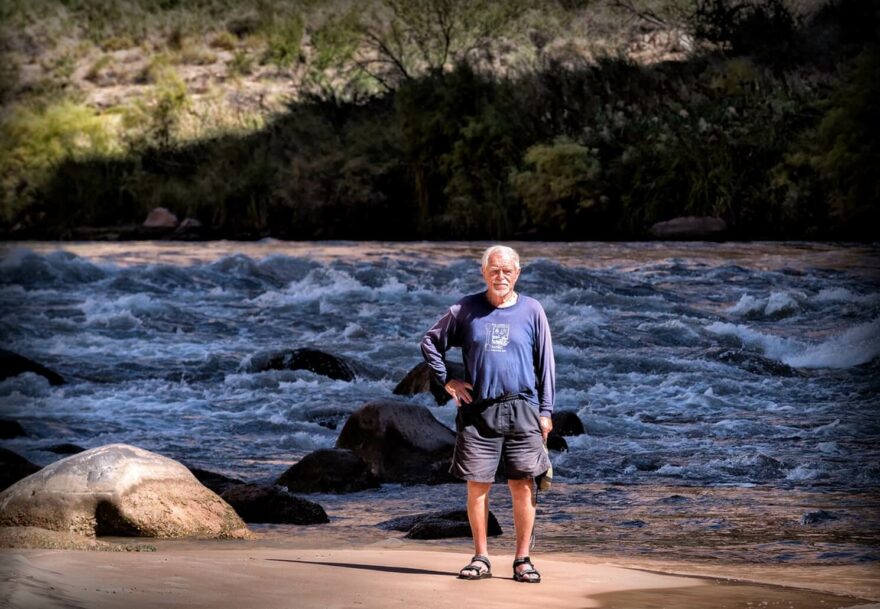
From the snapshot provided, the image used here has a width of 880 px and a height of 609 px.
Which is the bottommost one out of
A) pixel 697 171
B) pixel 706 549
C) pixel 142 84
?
pixel 706 549

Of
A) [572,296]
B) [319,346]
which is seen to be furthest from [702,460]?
[572,296]

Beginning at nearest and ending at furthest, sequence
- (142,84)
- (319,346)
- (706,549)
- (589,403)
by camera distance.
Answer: (706,549), (589,403), (319,346), (142,84)

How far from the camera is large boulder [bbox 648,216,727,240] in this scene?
75.7 ft

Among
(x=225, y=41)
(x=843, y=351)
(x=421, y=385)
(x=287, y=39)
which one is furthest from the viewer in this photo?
(x=225, y=41)

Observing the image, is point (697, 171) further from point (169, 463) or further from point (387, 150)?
point (169, 463)

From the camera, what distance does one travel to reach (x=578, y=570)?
5.86m

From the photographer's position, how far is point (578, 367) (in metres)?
13.6

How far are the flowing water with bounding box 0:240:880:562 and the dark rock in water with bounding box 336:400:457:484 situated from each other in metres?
0.20

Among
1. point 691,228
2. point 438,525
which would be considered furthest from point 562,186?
point 438,525

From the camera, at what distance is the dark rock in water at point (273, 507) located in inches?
299

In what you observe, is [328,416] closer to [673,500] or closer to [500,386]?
[673,500]

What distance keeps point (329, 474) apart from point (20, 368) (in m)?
5.22

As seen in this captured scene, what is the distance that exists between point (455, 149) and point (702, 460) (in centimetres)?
1823

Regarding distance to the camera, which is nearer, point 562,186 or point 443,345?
point 443,345
